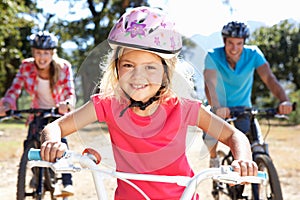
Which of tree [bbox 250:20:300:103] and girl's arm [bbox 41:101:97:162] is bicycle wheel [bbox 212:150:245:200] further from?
tree [bbox 250:20:300:103]

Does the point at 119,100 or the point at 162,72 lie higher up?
the point at 162,72

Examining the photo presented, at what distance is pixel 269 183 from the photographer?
14.9 feet

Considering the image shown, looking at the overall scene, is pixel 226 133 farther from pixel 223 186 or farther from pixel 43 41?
pixel 43 41

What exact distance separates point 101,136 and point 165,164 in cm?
31

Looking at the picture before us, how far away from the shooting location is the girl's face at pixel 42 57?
5137 millimetres

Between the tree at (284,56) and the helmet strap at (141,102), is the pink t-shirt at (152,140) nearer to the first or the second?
the helmet strap at (141,102)

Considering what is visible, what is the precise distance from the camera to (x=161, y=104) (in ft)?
8.04

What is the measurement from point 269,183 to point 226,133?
2331 millimetres

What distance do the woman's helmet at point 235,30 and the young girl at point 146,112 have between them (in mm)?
2538

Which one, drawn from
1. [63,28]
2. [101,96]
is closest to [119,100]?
[101,96]

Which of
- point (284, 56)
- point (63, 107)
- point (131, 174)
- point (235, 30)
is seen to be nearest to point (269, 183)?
point (235, 30)

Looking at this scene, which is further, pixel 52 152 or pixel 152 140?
pixel 152 140

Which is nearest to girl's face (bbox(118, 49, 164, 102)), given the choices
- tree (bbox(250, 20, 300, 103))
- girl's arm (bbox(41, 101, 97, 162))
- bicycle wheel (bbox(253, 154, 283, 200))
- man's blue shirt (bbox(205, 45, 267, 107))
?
girl's arm (bbox(41, 101, 97, 162))

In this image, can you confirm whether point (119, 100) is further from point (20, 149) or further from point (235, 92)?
point (20, 149)
